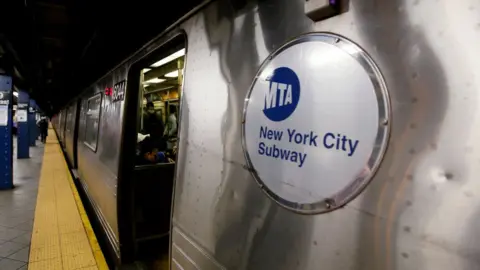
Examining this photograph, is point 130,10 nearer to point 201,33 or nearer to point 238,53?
point 201,33

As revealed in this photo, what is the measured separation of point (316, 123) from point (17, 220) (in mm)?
5480

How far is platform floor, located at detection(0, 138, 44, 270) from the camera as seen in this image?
3.53 m

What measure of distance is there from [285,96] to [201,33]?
35.1 inches

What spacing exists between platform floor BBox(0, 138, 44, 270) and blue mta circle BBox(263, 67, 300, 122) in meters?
3.64

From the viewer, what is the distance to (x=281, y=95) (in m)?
1.18

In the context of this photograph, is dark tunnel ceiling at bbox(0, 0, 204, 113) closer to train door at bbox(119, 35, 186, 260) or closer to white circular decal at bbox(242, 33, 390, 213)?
train door at bbox(119, 35, 186, 260)

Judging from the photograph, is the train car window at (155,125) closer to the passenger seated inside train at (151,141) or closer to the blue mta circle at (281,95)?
the passenger seated inside train at (151,141)

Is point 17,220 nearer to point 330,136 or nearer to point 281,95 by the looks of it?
point 281,95

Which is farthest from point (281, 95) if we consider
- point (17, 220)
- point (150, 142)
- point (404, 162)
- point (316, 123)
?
point (17, 220)

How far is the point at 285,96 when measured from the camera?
117cm

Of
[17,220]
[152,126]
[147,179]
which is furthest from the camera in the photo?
[17,220]

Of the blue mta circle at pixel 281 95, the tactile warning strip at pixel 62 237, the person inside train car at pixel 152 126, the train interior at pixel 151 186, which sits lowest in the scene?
the tactile warning strip at pixel 62 237

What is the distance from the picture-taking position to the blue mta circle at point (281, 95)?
1.13 metres

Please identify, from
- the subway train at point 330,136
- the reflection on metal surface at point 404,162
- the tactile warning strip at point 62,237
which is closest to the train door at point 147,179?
the tactile warning strip at point 62,237
